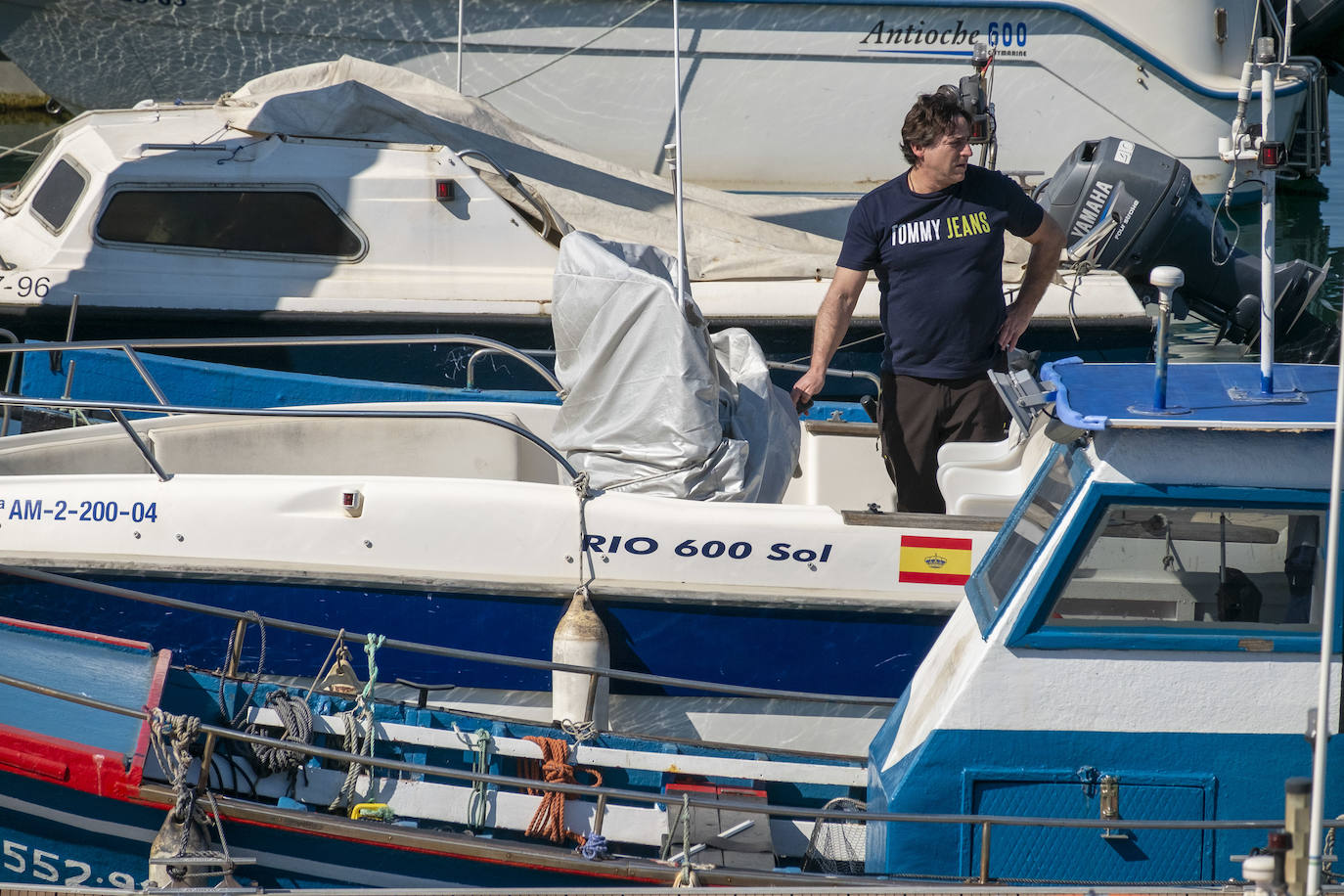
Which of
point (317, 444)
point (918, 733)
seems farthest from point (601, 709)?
point (317, 444)

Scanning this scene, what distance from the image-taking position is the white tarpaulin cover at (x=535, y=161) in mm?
7992

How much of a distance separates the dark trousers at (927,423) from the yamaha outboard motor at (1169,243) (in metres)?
3.51

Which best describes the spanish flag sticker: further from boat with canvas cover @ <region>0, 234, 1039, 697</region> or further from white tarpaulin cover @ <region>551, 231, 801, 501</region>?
white tarpaulin cover @ <region>551, 231, 801, 501</region>

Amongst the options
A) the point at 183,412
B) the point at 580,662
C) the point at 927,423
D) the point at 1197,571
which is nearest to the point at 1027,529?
the point at 1197,571

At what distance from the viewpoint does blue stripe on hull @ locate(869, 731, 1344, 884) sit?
11.0ft

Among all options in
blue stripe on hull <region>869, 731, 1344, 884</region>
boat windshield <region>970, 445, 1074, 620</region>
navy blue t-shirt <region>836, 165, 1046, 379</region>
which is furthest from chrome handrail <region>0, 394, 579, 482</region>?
blue stripe on hull <region>869, 731, 1344, 884</region>

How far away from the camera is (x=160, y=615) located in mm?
4891

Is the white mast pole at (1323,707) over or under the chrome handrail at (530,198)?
under

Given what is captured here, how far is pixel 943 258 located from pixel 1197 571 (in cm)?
175

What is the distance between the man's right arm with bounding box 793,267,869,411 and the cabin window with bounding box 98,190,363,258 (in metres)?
3.84

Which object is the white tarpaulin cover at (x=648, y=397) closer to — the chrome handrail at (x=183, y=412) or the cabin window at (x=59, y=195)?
the chrome handrail at (x=183, y=412)

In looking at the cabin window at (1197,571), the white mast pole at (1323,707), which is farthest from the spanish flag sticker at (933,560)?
the white mast pole at (1323,707)

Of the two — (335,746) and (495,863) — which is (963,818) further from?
(335,746)

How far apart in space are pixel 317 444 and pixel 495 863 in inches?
113
